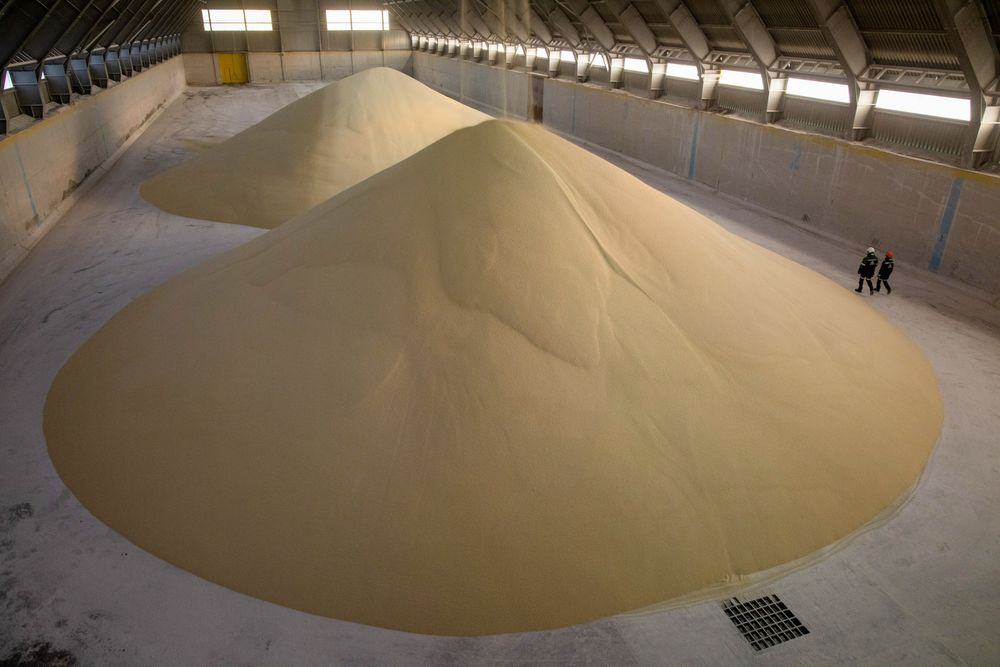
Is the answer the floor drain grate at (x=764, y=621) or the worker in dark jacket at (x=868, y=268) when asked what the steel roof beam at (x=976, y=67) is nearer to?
the worker in dark jacket at (x=868, y=268)

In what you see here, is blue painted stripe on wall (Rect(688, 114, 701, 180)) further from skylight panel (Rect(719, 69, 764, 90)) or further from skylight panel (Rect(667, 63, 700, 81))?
skylight panel (Rect(667, 63, 700, 81))

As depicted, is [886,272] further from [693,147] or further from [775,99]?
[693,147]

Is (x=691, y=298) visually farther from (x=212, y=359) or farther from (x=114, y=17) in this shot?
(x=114, y=17)

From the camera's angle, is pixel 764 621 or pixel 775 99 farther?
pixel 775 99

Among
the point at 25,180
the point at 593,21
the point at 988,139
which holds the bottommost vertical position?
the point at 25,180

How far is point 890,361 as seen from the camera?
25.2ft

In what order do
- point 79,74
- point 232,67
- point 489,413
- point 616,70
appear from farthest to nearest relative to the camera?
point 232,67 → point 616,70 → point 79,74 → point 489,413

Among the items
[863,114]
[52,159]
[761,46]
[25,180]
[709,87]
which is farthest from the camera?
[709,87]

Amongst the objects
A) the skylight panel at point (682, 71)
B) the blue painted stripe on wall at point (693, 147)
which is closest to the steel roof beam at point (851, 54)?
the blue painted stripe on wall at point (693, 147)

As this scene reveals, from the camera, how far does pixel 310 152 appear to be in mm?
15180

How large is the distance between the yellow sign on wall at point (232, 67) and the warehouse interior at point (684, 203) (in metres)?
10.3

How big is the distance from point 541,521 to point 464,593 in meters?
0.79

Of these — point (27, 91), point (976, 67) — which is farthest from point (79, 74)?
point (976, 67)

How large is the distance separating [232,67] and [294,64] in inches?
137
